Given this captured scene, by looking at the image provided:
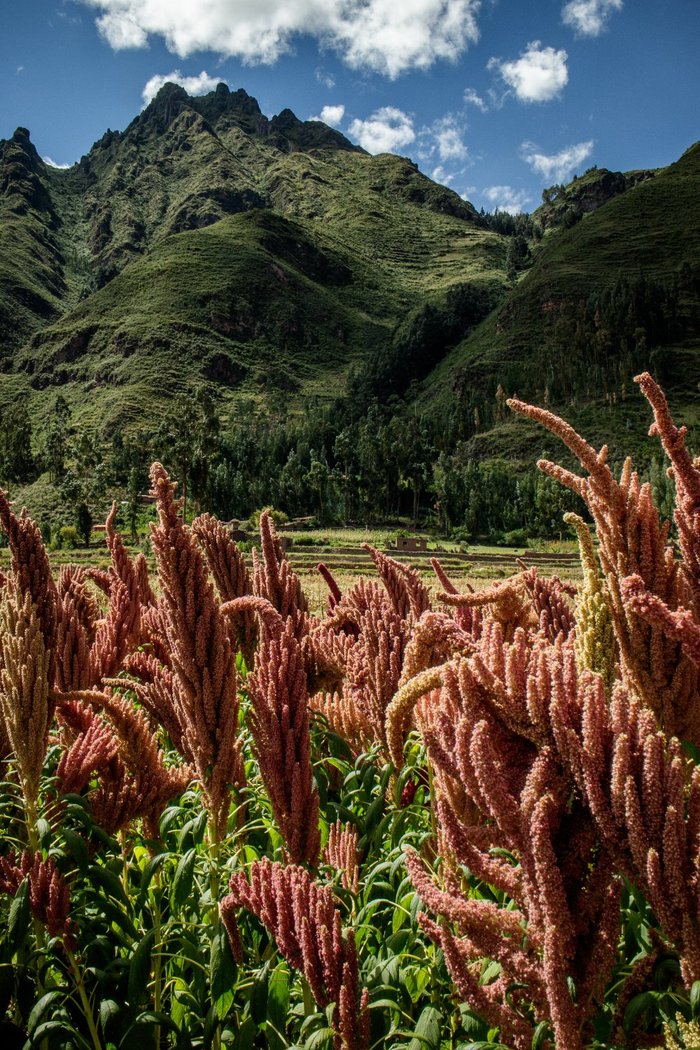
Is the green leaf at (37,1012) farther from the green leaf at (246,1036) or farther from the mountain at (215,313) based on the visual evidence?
the mountain at (215,313)

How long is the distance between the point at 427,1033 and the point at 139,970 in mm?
828

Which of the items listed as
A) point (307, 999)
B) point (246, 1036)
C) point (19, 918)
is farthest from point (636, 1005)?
point (19, 918)

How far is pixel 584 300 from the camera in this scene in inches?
4316

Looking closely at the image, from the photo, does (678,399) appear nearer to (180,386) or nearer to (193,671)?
(180,386)

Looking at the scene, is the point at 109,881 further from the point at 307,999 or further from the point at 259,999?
the point at 307,999

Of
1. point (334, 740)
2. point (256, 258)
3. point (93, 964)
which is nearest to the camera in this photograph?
point (93, 964)

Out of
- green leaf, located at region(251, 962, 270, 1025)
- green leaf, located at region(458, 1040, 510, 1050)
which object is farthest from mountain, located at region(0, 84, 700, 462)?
green leaf, located at region(458, 1040, 510, 1050)

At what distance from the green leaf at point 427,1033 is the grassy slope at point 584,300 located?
82.8 metres

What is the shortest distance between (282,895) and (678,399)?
9539 centimetres

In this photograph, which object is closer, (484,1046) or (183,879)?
(484,1046)

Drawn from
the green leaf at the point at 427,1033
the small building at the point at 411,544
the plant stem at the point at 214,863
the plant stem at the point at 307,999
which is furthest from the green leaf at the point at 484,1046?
the small building at the point at 411,544

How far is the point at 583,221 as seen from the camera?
445 ft

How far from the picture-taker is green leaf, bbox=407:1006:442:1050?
1503mm

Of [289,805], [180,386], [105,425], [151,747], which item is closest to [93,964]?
[151,747]
